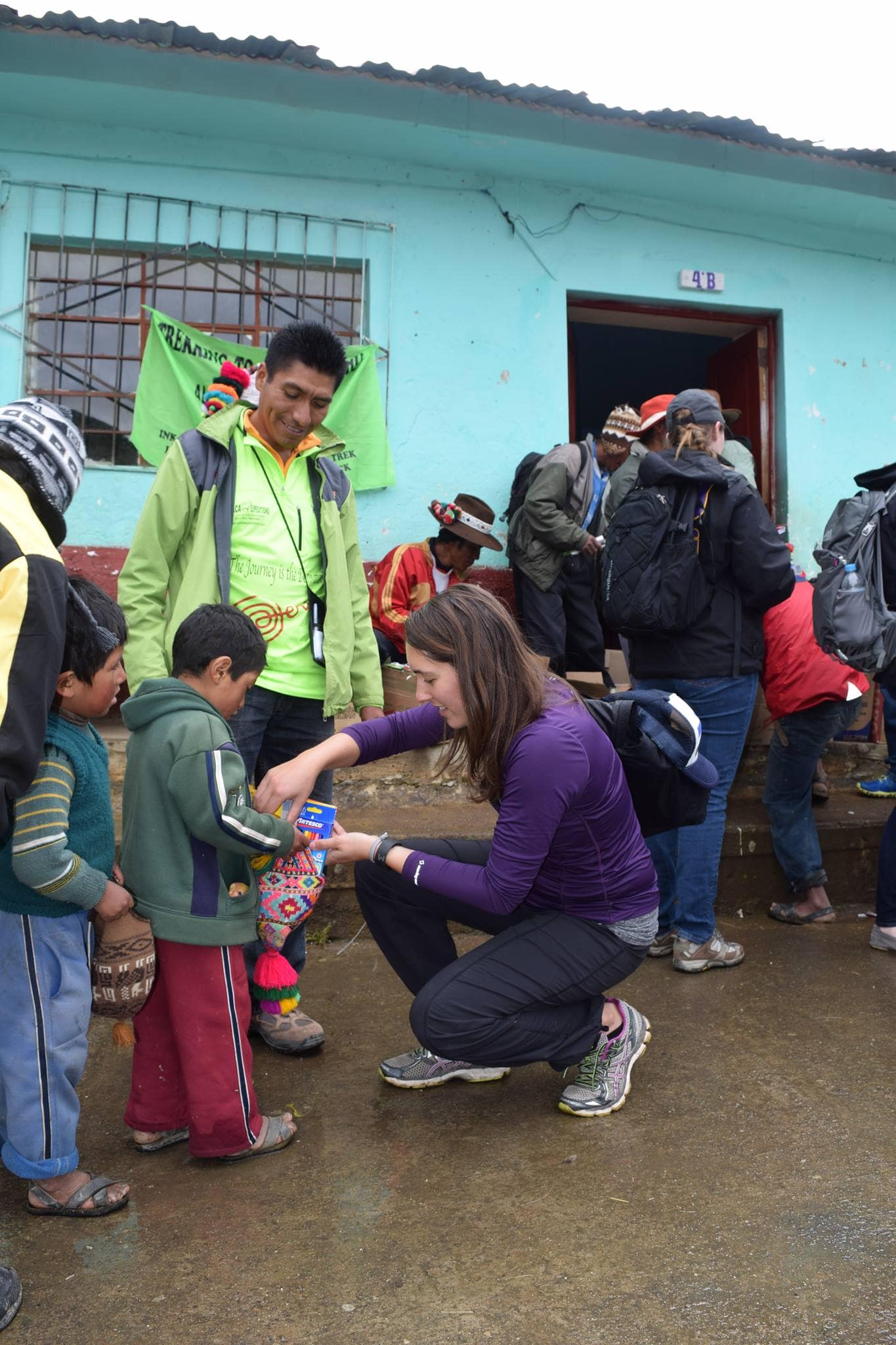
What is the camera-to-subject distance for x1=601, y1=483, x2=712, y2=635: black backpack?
12.0 feet

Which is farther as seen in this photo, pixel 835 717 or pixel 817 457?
pixel 817 457

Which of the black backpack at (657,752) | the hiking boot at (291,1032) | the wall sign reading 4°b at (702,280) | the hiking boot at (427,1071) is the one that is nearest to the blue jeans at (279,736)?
the hiking boot at (291,1032)

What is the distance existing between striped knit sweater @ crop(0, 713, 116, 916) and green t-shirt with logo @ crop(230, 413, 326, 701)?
80 centimetres

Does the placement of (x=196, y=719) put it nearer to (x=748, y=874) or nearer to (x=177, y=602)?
(x=177, y=602)

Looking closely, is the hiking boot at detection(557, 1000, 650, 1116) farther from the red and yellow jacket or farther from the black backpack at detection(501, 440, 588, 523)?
the black backpack at detection(501, 440, 588, 523)

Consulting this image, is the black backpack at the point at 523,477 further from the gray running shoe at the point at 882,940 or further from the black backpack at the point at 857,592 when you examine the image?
the gray running shoe at the point at 882,940

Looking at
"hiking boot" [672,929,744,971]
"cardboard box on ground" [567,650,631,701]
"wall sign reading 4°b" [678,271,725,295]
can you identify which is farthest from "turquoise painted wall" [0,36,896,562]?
"hiking boot" [672,929,744,971]

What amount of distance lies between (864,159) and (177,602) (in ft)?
18.0

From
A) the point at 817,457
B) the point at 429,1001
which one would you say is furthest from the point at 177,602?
the point at 817,457

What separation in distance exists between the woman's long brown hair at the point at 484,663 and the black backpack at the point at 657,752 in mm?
332

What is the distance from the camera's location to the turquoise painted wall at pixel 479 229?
18.9 feet

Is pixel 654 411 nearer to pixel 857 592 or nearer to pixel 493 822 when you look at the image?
pixel 857 592

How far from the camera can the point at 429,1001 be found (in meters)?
2.64

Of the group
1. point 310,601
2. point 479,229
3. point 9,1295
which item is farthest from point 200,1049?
point 479,229
